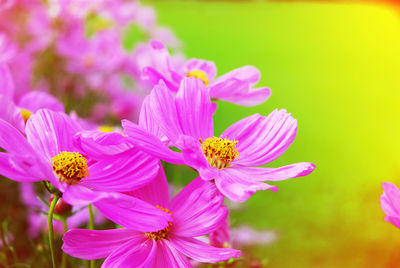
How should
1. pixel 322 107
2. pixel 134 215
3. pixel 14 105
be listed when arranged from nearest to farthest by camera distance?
pixel 134 215
pixel 14 105
pixel 322 107

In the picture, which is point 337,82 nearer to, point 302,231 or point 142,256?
point 302,231

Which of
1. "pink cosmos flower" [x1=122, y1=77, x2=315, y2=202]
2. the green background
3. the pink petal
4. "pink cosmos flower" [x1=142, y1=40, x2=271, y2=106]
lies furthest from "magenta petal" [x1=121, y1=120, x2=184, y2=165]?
the green background

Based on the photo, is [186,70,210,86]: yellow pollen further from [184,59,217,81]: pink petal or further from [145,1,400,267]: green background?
[145,1,400,267]: green background

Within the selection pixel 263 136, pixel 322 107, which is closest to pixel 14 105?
pixel 263 136

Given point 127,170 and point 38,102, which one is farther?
point 38,102

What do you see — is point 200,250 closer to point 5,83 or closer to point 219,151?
point 219,151

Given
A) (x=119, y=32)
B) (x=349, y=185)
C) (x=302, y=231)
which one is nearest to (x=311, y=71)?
(x=349, y=185)
